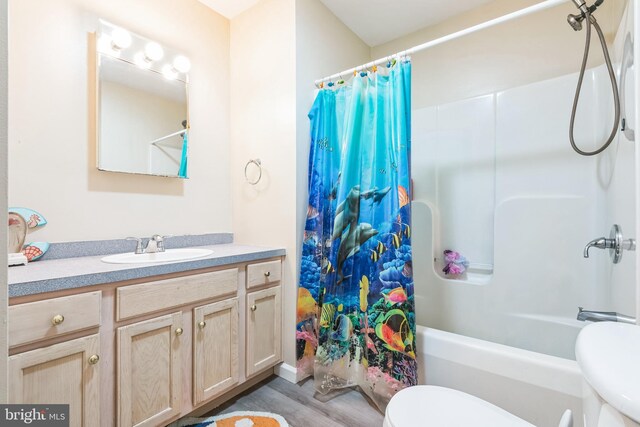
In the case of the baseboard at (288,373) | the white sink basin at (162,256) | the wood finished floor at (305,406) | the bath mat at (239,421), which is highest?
the white sink basin at (162,256)

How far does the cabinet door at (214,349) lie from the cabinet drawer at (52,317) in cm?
43

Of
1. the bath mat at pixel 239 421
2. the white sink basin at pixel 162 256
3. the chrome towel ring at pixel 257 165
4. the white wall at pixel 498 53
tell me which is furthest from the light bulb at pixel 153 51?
the bath mat at pixel 239 421

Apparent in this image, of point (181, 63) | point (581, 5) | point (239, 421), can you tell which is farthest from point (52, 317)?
point (581, 5)

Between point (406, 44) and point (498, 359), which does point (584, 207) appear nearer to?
point (498, 359)

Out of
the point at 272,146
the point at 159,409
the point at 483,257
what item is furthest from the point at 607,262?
the point at 159,409

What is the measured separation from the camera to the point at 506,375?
1.29 metres

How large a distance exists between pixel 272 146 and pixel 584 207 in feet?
6.27

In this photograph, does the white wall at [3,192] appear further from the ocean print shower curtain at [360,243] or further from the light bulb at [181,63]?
the light bulb at [181,63]

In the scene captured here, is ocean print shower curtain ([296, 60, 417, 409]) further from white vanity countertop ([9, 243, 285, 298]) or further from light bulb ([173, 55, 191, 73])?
light bulb ([173, 55, 191, 73])

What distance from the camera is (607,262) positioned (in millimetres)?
1592

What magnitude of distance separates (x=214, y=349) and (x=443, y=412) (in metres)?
1.09

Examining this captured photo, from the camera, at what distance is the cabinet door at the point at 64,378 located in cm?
96

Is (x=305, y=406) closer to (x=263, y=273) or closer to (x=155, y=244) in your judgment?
(x=263, y=273)

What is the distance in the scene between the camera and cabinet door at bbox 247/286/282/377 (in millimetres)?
1701
